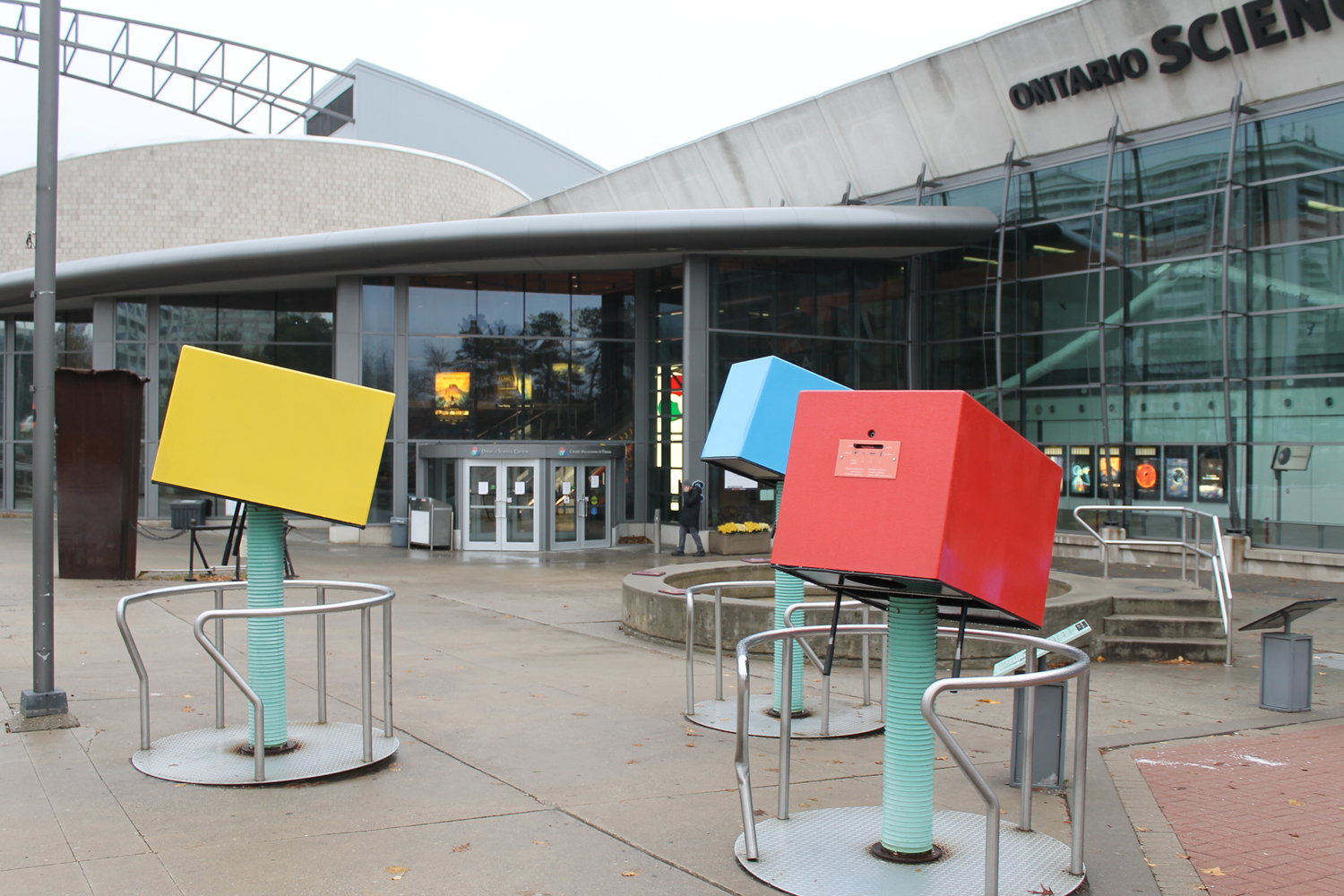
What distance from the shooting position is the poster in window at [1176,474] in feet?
69.9

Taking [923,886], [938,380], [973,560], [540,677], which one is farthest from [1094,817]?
[938,380]

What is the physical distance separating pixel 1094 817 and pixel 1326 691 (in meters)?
5.17

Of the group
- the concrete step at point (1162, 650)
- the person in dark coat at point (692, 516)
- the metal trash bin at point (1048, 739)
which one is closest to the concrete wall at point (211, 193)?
the person in dark coat at point (692, 516)

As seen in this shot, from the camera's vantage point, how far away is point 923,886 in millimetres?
4781

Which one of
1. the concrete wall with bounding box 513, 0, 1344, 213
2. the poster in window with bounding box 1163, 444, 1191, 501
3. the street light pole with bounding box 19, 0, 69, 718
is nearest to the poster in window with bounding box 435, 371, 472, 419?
the concrete wall with bounding box 513, 0, 1344, 213

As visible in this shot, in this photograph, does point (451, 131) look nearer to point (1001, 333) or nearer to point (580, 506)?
point (580, 506)

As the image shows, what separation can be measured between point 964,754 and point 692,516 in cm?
1764

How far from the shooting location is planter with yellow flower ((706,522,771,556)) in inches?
922

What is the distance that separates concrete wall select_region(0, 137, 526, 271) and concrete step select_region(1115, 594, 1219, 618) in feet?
85.4

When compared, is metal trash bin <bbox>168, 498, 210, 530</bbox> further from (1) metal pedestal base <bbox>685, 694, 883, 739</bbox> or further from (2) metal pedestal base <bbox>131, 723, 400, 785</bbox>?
(1) metal pedestal base <bbox>685, 694, 883, 739</bbox>

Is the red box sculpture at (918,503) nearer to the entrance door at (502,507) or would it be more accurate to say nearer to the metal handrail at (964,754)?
the metal handrail at (964,754)

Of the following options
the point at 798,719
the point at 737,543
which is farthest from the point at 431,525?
the point at 798,719

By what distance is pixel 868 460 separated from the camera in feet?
15.6

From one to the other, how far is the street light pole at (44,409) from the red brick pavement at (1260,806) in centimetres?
676
